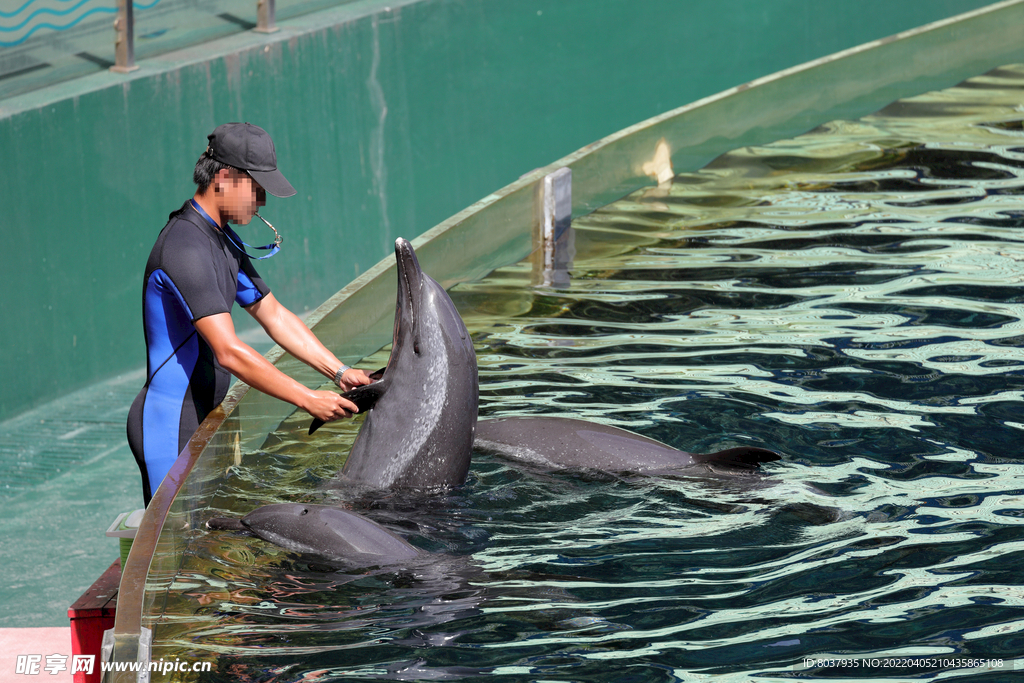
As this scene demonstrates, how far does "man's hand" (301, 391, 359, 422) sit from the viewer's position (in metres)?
3.88

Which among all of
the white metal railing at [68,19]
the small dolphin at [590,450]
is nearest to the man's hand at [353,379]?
the small dolphin at [590,450]

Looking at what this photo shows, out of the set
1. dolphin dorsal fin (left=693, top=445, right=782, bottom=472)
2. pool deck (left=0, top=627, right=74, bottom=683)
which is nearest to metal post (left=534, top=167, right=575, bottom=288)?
dolphin dorsal fin (left=693, top=445, right=782, bottom=472)

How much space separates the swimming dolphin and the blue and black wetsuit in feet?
1.94

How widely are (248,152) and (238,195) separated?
0.59 feet

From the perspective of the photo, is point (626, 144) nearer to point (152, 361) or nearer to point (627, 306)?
point (627, 306)

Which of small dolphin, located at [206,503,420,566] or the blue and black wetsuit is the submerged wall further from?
small dolphin, located at [206,503,420,566]

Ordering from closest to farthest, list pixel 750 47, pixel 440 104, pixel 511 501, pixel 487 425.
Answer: pixel 511 501, pixel 487 425, pixel 440 104, pixel 750 47

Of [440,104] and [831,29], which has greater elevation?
[831,29]

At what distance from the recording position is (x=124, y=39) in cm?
853

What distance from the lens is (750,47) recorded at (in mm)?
13711

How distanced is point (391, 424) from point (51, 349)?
463cm

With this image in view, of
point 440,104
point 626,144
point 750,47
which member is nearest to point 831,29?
point 750,47

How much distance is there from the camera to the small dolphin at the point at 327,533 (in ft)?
12.1

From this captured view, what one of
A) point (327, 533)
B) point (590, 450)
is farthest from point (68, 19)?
point (327, 533)
